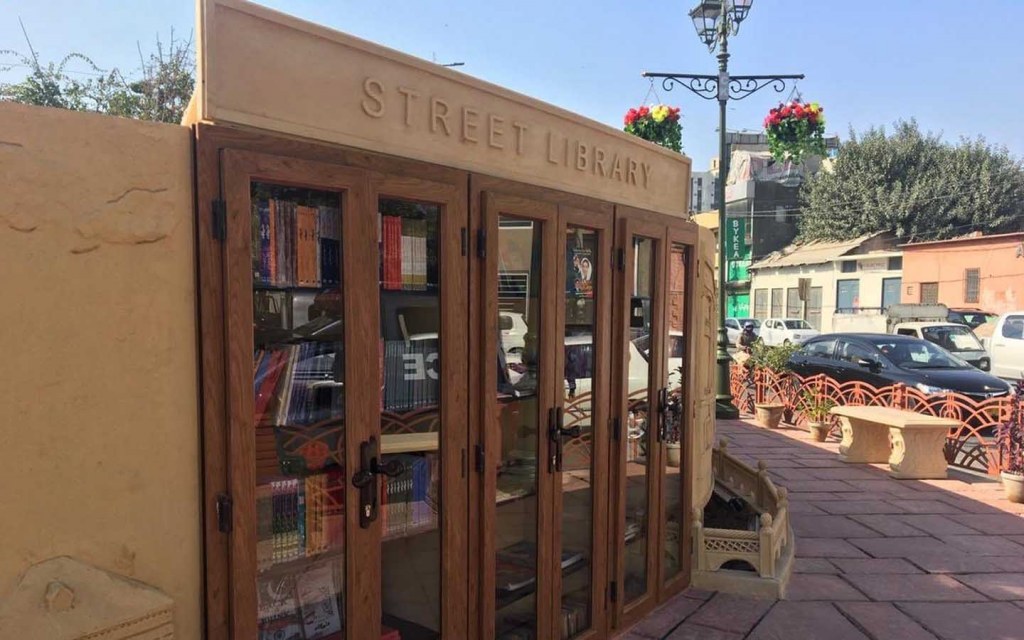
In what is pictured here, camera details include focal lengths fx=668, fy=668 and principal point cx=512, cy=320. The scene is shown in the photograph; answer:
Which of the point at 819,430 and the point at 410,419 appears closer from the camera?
the point at 410,419

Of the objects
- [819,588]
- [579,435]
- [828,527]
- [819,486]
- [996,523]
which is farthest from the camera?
[819,486]

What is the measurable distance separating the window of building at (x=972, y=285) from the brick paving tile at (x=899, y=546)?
70.7 feet

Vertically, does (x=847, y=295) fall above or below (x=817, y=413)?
above

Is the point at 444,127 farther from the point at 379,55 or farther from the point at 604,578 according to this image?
the point at 604,578

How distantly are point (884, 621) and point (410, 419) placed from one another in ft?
10.0

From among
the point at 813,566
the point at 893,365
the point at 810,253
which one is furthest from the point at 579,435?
the point at 810,253

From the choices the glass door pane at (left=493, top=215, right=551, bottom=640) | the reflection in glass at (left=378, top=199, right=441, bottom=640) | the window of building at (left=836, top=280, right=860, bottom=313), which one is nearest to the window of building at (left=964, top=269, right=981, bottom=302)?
the window of building at (left=836, top=280, right=860, bottom=313)

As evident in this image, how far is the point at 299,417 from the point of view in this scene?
2.32 meters

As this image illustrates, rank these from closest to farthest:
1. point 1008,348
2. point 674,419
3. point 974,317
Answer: point 674,419 → point 1008,348 → point 974,317

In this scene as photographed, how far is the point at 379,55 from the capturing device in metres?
2.34

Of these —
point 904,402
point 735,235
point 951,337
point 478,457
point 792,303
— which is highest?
point 735,235

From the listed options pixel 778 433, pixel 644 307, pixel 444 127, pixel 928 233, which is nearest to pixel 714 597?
pixel 644 307

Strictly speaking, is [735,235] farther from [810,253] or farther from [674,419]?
[674,419]

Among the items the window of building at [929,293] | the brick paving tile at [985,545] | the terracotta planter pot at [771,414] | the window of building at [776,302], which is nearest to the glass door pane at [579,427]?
the brick paving tile at [985,545]
